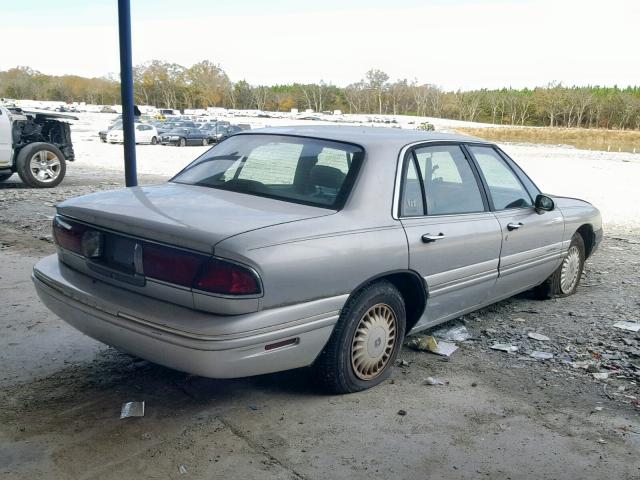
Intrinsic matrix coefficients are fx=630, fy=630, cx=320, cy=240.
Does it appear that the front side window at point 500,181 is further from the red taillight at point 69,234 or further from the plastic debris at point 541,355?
the red taillight at point 69,234

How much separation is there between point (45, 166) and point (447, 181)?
1104 centimetres

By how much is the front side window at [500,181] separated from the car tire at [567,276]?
106 cm

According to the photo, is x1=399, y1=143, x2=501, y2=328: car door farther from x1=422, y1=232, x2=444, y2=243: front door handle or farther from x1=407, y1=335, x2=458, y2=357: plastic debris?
x1=407, y1=335, x2=458, y2=357: plastic debris

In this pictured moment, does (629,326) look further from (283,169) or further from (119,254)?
(119,254)

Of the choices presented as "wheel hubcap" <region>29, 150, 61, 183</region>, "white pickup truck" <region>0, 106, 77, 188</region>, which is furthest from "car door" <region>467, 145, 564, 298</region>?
"wheel hubcap" <region>29, 150, 61, 183</region>

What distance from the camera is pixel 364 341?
149 inches

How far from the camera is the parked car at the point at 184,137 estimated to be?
1463 inches

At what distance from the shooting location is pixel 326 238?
3.36 meters

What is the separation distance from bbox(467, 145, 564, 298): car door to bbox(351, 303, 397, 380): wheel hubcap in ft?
4.24

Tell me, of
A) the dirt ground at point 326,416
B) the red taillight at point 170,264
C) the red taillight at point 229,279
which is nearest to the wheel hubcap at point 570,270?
the dirt ground at point 326,416

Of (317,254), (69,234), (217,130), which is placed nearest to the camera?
(317,254)

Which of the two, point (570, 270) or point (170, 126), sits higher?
point (170, 126)

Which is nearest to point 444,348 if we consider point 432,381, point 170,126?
point 432,381

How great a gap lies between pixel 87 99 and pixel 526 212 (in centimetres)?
16016
